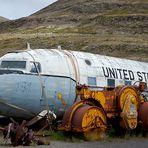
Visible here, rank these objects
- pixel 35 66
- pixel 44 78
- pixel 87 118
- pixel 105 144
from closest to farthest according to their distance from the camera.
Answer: pixel 105 144
pixel 87 118
pixel 44 78
pixel 35 66

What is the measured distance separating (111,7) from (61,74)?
74.7m

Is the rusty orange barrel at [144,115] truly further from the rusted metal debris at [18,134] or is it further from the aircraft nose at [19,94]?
the rusted metal debris at [18,134]

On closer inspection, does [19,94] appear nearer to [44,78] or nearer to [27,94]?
[27,94]

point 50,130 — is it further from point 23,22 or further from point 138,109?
point 23,22

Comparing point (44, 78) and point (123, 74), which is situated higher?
point (123, 74)

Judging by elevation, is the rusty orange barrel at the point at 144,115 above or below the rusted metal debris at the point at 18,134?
above

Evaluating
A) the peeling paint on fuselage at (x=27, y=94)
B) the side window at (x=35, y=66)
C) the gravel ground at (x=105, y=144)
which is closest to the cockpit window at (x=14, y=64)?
the side window at (x=35, y=66)

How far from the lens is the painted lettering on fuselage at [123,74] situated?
1928 centimetres

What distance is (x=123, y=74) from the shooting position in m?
20.1

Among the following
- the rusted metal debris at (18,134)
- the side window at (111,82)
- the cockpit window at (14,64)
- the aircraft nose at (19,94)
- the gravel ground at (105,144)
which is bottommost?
the gravel ground at (105,144)

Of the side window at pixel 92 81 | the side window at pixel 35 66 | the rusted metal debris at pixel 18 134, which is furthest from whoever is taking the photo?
the side window at pixel 92 81

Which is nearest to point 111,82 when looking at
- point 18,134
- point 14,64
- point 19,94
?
point 14,64

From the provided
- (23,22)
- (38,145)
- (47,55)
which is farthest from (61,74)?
(23,22)

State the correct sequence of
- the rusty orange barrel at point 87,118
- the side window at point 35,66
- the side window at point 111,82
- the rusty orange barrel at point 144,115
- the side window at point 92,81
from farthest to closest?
1. the side window at point 111,82
2. the side window at point 92,81
3. the rusty orange barrel at point 144,115
4. the side window at point 35,66
5. the rusty orange barrel at point 87,118
